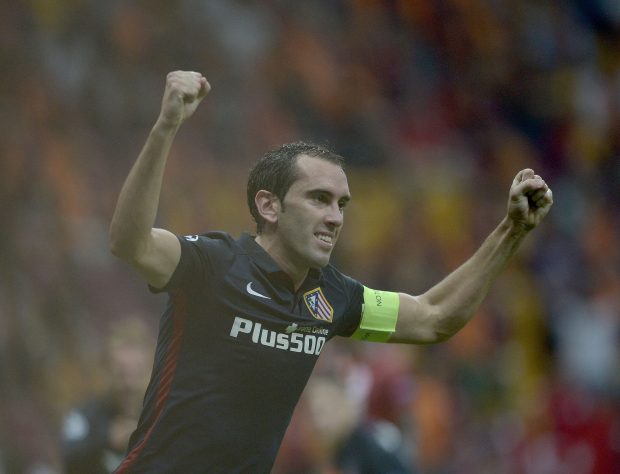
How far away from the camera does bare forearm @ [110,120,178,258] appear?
11.9ft

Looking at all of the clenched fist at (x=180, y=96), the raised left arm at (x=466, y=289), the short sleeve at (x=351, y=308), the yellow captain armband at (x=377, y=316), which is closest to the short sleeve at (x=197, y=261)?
the clenched fist at (x=180, y=96)

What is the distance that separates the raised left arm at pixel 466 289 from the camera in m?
4.52

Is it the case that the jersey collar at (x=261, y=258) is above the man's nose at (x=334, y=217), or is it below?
below

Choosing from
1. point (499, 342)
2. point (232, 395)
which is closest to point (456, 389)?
point (499, 342)

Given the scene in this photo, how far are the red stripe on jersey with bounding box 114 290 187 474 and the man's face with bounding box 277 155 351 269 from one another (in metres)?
0.46

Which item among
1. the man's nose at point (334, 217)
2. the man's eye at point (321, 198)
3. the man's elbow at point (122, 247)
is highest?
the man's eye at point (321, 198)

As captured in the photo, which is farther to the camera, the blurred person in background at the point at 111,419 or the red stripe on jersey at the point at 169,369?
the blurred person in background at the point at 111,419

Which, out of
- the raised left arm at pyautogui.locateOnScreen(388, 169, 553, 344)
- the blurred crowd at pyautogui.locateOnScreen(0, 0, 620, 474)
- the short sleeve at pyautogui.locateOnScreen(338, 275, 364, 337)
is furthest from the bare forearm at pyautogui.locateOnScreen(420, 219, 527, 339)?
the blurred crowd at pyautogui.locateOnScreen(0, 0, 620, 474)

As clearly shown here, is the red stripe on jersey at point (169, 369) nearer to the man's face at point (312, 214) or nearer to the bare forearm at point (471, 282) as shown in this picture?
the man's face at point (312, 214)

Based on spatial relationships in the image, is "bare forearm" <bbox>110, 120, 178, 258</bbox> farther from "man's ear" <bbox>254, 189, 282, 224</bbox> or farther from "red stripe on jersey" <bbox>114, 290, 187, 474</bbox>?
"man's ear" <bbox>254, 189, 282, 224</bbox>

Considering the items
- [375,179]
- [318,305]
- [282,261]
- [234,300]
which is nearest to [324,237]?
[282,261]

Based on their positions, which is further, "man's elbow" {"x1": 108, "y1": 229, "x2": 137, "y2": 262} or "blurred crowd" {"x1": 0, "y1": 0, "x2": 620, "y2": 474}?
"blurred crowd" {"x1": 0, "y1": 0, "x2": 620, "y2": 474}

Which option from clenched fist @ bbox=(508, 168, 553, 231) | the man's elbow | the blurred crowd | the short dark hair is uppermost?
the blurred crowd

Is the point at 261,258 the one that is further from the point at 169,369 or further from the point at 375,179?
the point at 375,179
